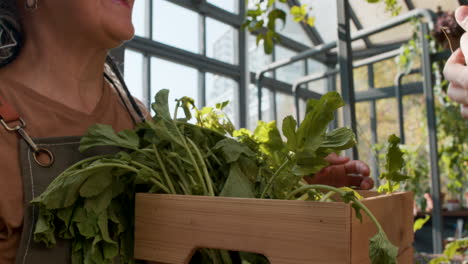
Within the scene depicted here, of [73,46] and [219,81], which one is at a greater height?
[219,81]

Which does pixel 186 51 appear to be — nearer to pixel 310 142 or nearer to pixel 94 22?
pixel 94 22

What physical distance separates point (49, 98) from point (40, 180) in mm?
188

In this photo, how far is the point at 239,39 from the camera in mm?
6105

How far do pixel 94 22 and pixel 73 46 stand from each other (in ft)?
0.26

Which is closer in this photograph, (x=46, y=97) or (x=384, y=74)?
(x=46, y=97)

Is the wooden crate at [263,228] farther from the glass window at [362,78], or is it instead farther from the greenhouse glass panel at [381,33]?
the glass window at [362,78]

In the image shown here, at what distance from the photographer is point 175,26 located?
196 inches

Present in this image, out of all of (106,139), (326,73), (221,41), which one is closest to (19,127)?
(106,139)

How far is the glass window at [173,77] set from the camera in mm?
4531

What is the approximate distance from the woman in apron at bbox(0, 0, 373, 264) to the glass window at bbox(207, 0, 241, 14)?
4.81 metres

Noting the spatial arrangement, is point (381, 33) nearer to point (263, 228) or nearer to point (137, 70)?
point (137, 70)

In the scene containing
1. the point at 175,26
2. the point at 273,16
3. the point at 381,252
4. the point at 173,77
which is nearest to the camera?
the point at 381,252

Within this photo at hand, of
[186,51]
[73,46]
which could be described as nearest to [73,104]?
[73,46]

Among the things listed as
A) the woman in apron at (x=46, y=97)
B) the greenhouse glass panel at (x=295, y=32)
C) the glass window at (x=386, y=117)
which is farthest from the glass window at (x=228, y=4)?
the woman in apron at (x=46, y=97)
